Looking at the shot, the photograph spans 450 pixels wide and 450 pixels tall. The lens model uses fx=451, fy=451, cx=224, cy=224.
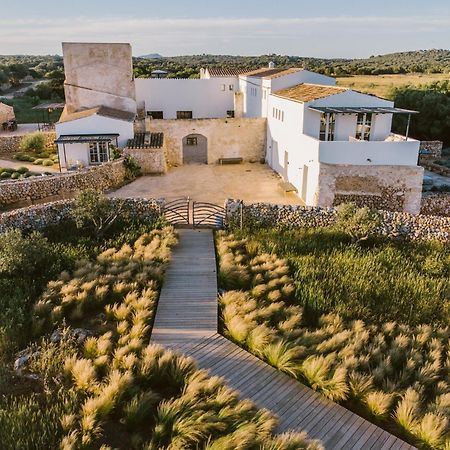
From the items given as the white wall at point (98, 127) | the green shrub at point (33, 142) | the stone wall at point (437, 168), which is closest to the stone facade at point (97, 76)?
the green shrub at point (33, 142)

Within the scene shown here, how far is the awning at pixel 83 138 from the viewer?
86.5 ft

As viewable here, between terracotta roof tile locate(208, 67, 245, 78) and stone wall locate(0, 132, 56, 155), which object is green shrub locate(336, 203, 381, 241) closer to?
terracotta roof tile locate(208, 67, 245, 78)

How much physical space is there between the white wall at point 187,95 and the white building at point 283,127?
3.1 inches

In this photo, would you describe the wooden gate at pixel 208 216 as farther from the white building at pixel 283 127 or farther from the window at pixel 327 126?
the window at pixel 327 126

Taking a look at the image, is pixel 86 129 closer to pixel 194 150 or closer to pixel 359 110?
pixel 194 150

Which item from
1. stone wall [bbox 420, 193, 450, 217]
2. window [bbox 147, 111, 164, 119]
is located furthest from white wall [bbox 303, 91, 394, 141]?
window [bbox 147, 111, 164, 119]

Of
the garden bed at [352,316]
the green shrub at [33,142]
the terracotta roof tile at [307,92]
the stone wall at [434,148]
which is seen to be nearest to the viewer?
the garden bed at [352,316]

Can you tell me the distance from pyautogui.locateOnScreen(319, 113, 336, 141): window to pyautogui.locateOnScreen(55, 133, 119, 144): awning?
1261 cm

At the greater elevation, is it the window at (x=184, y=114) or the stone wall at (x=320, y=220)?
the window at (x=184, y=114)

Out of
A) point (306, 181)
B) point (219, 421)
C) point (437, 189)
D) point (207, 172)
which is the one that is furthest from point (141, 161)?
point (219, 421)

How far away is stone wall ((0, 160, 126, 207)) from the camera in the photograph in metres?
21.3

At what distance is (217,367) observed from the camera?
10.4 meters

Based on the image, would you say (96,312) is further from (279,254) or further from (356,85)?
(356,85)

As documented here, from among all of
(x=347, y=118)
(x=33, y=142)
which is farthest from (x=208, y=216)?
(x=33, y=142)
